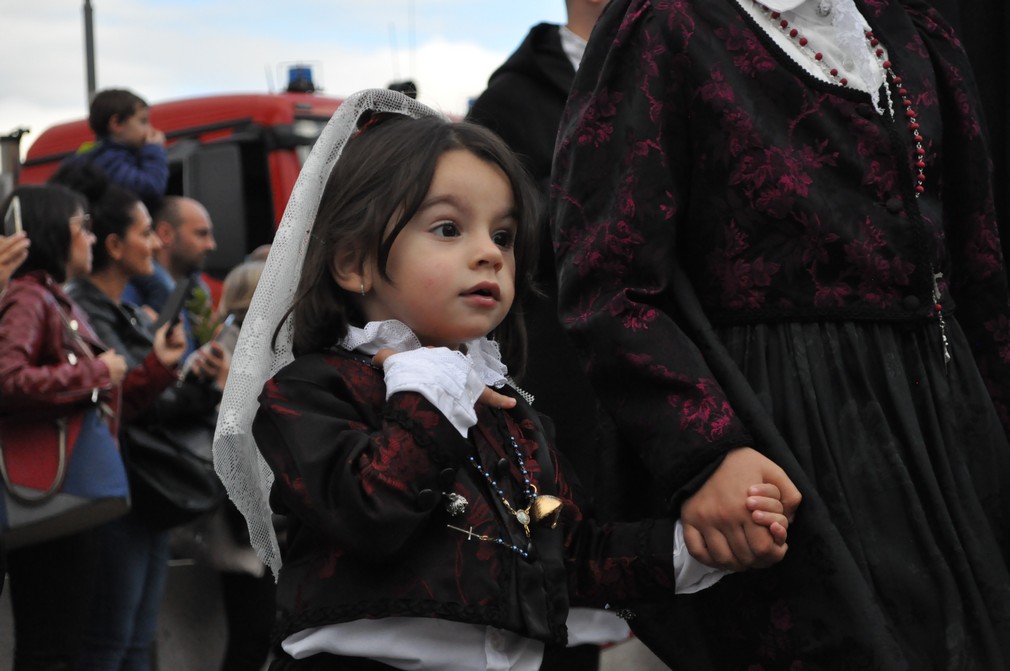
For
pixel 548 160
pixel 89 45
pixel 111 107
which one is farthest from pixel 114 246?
pixel 89 45

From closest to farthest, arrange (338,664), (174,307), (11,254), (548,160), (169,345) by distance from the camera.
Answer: (338,664) → (548,160) → (11,254) → (169,345) → (174,307)

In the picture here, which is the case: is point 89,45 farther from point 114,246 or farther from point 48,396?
point 48,396

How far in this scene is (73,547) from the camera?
13.3ft

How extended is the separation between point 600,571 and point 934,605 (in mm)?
512

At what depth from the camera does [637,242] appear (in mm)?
2117

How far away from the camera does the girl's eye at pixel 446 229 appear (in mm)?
2176

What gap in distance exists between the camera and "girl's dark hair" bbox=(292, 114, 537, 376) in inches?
85.9

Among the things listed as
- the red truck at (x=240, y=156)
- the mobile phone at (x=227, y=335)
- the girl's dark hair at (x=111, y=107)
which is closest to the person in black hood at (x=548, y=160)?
the mobile phone at (x=227, y=335)

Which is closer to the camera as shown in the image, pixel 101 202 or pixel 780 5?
pixel 780 5

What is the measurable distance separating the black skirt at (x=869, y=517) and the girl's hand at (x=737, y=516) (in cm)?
5

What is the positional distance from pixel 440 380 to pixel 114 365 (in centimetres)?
238

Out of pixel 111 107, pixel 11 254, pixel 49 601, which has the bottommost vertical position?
pixel 49 601

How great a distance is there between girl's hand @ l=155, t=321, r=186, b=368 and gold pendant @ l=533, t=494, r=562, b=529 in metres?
2.55

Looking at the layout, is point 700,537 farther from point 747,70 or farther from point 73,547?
point 73,547
